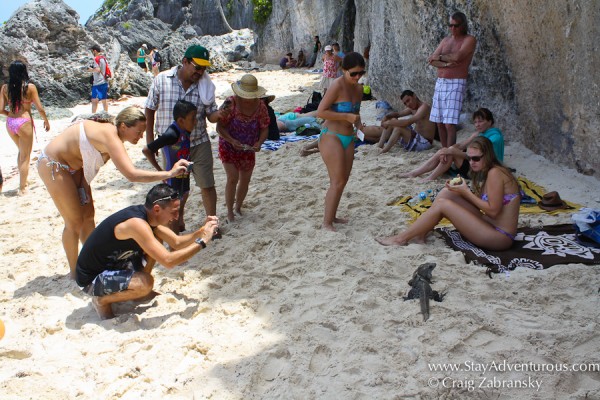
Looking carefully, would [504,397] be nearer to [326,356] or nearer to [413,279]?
[326,356]

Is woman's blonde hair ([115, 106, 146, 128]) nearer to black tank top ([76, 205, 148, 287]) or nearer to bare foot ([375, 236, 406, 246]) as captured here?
black tank top ([76, 205, 148, 287])

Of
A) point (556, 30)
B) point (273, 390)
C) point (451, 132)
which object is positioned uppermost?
point (556, 30)

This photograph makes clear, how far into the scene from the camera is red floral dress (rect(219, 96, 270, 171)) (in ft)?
15.8

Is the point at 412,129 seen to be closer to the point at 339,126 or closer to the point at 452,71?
the point at 452,71

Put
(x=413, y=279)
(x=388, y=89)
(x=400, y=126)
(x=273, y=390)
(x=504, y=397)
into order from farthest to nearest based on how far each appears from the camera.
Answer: (x=388, y=89) < (x=400, y=126) < (x=413, y=279) < (x=273, y=390) < (x=504, y=397)

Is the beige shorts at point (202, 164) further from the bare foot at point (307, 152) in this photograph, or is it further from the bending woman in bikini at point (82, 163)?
the bare foot at point (307, 152)

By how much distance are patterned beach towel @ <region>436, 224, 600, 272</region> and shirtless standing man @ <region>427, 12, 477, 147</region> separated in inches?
97.0

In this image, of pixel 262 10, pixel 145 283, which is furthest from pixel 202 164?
pixel 262 10

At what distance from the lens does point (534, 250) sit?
400 cm

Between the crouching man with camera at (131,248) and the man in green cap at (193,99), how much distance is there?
1208mm

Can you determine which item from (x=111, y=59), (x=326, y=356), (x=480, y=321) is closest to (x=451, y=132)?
(x=480, y=321)

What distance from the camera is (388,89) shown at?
9227 mm

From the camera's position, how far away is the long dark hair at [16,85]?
6.36m

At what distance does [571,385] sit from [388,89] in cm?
728
